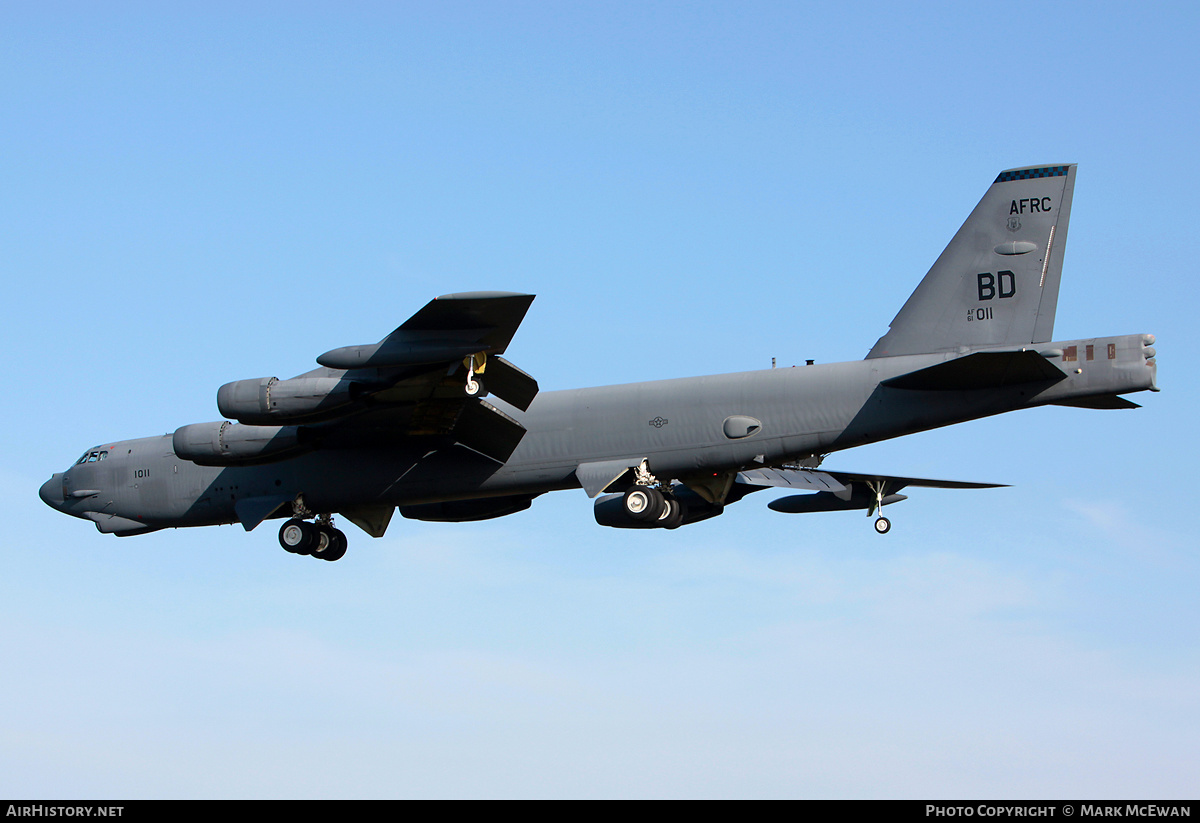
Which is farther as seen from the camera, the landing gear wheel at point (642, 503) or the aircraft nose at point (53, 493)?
the aircraft nose at point (53, 493)

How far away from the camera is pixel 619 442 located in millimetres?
21750

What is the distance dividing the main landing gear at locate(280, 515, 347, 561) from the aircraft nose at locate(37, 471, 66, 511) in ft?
14.6

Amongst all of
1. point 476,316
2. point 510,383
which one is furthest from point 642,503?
point 476,316

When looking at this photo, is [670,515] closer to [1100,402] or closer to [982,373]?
[982,373]

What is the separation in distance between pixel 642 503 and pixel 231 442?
659cm

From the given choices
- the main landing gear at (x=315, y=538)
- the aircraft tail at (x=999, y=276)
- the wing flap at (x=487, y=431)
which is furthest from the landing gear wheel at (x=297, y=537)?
the aircraft tail at (x=999, y=276)

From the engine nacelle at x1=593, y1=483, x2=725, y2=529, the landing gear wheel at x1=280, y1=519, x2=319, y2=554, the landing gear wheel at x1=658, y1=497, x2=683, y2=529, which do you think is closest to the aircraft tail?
the landing gear wheel at x1=658, y1=497, x2=683, y2=529

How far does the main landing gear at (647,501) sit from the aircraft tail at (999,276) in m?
3.98

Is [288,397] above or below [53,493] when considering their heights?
above

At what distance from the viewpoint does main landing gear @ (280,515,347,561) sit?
23.4 metres

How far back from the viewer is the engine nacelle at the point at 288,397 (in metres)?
19.6

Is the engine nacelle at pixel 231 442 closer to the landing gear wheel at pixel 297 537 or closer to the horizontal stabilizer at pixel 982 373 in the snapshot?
the landing gear wheel at pixel 297 537
